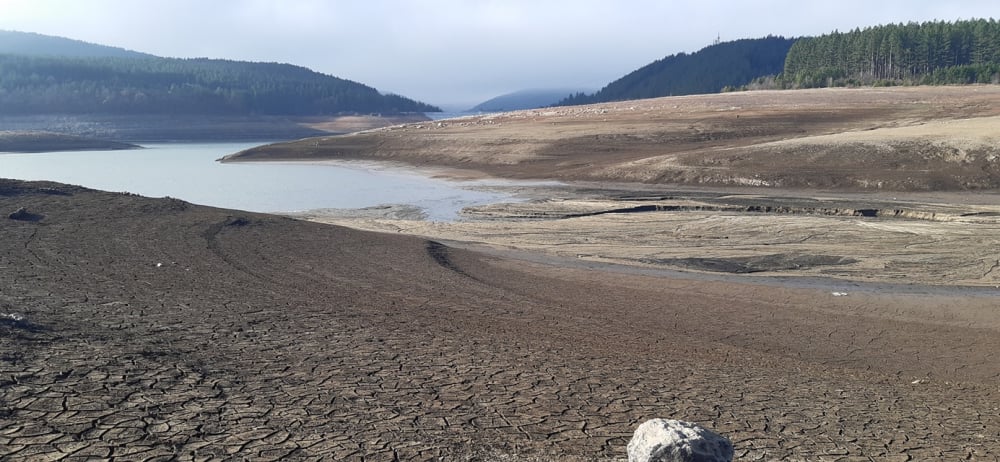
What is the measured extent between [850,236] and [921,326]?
8469 mm

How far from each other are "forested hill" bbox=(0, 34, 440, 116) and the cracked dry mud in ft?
361

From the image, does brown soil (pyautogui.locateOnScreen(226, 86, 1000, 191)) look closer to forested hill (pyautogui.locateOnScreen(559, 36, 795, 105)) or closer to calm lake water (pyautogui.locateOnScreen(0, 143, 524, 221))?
calm lake water (pyautogui.locateOnScreen(0, 143, 524, 221))

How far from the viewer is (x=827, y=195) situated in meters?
31.4

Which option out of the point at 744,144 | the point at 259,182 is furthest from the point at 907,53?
the point at 259,182

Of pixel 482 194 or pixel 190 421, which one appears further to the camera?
pixel 482 194

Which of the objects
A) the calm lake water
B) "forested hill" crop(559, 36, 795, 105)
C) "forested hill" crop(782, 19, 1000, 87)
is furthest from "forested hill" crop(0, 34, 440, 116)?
"forested hill" crop(782, 19, 1000, 87)

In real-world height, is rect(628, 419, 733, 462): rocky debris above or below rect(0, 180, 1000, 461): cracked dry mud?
above

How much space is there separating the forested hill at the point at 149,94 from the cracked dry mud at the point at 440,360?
11012cm

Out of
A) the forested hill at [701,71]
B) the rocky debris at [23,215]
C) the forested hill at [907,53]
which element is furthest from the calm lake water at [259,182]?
the forested hill at [701,71]

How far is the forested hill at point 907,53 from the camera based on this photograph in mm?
91562

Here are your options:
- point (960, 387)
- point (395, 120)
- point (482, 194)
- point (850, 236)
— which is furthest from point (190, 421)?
point (395, 120)

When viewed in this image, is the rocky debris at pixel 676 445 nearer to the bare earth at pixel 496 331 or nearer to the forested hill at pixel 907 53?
the bare earth at pixel 496 331

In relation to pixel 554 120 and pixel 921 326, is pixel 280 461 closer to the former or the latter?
pixel 921 326

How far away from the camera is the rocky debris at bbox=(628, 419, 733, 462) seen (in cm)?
546
